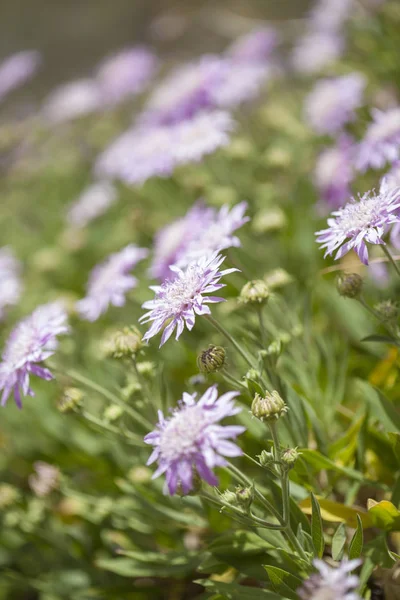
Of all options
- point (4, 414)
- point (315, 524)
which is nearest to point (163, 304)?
point (315, 524)

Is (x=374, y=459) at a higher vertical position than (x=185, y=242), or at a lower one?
lower

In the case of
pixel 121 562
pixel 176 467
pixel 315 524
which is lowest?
pixel 121 562

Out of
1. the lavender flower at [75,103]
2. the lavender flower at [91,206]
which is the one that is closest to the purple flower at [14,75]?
the lavender flower at [75,103]

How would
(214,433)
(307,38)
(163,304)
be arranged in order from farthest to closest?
(307,38), (163,304), (214,433)

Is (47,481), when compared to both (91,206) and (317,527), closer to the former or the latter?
(317,527)

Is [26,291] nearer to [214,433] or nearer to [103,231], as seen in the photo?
[103,231]

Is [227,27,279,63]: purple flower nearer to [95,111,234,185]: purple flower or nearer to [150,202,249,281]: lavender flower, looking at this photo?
[95,111,234,185]: purple flower

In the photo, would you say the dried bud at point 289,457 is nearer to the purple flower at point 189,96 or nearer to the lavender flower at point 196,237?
the lavender flower at point 196,237
